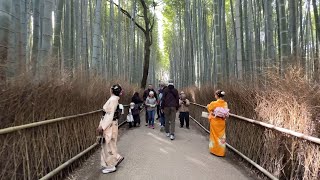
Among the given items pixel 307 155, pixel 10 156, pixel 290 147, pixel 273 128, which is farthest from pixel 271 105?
pixel 10 156

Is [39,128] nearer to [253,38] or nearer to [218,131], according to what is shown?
[218,131]

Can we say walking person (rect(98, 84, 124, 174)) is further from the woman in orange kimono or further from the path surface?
the woman in orange kimono

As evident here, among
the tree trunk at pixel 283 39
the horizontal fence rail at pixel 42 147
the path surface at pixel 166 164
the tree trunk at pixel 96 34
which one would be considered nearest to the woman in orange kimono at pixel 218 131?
the path surface at pixel 166 164

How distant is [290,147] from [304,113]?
471 millimetres

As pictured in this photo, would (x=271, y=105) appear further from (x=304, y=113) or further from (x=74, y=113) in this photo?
(x=74, y=113)

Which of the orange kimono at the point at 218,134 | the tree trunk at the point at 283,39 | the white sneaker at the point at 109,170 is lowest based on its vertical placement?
the white sneaker at the point at 109,170

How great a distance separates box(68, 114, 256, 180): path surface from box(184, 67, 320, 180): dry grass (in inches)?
21.1

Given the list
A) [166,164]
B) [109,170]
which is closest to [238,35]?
[166,164]

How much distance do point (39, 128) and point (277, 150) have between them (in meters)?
2.95

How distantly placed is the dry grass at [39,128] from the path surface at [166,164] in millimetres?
586

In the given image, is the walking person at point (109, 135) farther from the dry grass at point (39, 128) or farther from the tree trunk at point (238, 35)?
the tree trunk at point (238, 35)

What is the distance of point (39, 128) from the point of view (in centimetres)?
361

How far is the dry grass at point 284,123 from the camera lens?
10.6ft

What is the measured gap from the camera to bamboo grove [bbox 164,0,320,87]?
6007 millimetres
